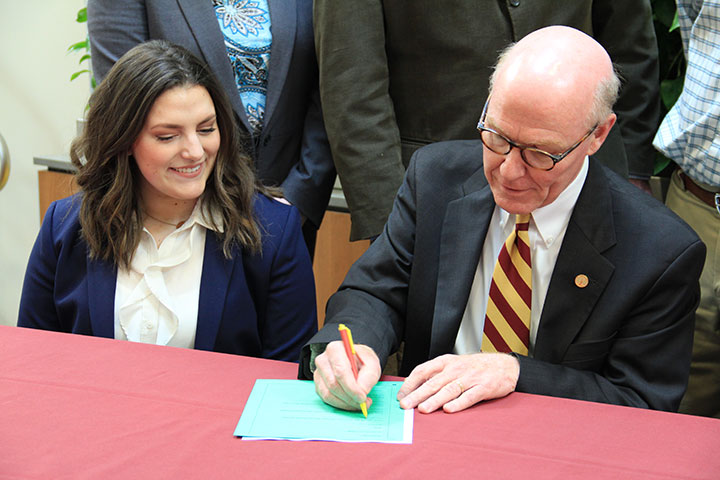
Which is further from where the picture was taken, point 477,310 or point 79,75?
point 79,75

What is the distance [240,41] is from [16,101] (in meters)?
2.66

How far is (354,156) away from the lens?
2.31 metres

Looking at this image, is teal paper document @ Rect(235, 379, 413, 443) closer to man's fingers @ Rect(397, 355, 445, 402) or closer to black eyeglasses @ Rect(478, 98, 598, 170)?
man's fingers @ Rect(397, 355, 445, 402)

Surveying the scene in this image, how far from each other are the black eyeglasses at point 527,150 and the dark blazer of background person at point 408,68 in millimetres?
723

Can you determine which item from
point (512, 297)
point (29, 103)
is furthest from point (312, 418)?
point (29, 103)

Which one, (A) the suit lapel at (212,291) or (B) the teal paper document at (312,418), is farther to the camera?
(A) the suit lapel at (212,291)

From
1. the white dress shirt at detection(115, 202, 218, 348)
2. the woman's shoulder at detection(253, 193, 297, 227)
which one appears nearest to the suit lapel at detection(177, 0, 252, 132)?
the woman's shoulder at detection(253, 193, 297, 227)

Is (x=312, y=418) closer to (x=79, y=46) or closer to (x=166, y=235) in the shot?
(x=166, y=235)

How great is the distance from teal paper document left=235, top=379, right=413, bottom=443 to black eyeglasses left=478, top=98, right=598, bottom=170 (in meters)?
0.52

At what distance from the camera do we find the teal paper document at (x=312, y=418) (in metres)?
1.33

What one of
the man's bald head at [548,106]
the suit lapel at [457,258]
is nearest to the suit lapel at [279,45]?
the suit lapel at [457,258]

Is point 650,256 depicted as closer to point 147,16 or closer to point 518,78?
point 518,78

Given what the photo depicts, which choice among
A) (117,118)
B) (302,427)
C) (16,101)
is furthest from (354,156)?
(16,101)

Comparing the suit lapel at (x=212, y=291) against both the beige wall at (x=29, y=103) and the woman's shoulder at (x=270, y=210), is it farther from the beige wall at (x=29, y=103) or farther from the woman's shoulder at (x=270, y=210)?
the beige wall at (x=29, y=103)
